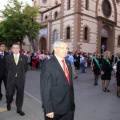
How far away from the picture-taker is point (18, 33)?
33.1m

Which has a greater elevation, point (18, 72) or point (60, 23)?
point (60, 23)

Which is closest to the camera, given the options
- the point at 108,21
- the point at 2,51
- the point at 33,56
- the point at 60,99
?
the point at 60,99

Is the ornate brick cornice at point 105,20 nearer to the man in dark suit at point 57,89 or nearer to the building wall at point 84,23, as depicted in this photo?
the building wall at point 84,23

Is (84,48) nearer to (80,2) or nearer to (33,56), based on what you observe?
(80,2)

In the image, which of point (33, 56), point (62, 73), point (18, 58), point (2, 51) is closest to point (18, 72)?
point (18, 58)

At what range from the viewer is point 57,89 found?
131 inches

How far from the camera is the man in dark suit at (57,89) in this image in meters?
3.26

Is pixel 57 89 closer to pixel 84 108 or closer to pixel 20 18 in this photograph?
pixel 84 108

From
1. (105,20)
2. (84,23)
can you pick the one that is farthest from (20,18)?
(105,20)

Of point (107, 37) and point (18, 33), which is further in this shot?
point (107, 37)

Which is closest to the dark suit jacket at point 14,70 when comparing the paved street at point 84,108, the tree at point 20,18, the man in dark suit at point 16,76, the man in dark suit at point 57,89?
the man in dark suit at point 16,76

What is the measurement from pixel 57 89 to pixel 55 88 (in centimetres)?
3

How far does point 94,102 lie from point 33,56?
14657mm

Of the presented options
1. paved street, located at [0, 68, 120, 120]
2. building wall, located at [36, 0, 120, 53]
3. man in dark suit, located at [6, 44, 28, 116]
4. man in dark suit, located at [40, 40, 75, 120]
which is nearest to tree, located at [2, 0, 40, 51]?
building wall, located at [36, 0, 120, 53]
